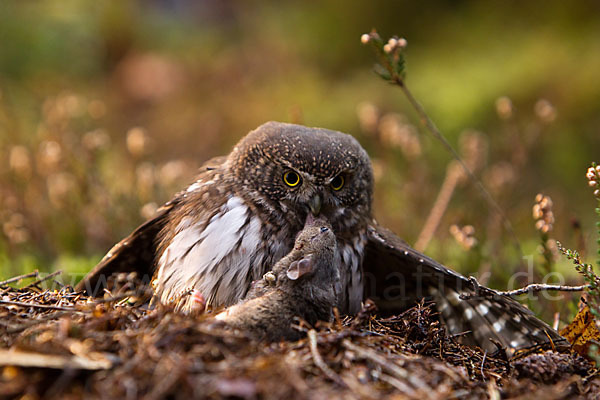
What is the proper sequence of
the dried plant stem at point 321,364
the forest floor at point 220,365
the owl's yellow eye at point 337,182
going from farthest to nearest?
1. the owl's yellow eye at point 337,182
2. the dried plant stem at point 321,364
3. the forest floor at point 220,365

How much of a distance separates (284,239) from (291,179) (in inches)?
12.9

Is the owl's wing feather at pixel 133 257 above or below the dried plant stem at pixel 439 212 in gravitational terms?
above

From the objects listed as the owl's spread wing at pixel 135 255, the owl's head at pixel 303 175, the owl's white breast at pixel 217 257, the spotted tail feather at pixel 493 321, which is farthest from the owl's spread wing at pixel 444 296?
the owl's spread wing at pixel 135 255

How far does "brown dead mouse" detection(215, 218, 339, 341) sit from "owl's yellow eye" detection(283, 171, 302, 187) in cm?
26

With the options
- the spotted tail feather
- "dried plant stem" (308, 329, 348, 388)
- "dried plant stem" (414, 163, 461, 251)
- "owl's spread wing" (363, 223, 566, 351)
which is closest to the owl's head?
"owl's spread wing" (363, 223, 566, 351)

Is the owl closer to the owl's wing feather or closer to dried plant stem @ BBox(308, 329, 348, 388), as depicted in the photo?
the owl's wing feather

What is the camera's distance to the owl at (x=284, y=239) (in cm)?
332

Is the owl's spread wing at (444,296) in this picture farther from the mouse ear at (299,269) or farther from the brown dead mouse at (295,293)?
the mouse ear at (299,269)

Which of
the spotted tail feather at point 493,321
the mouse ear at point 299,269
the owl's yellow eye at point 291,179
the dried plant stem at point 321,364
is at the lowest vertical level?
the spotted tail feather at point 493,321

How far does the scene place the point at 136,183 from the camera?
573 centimetres

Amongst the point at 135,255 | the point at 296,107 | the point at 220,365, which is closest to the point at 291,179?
the point at 135,255

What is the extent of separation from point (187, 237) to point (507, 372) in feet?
5.76

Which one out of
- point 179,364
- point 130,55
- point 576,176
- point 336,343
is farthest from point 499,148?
point 130,55

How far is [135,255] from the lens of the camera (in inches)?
151
